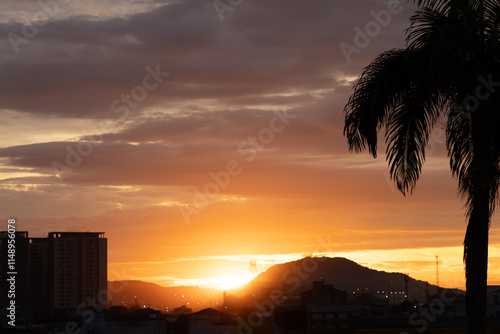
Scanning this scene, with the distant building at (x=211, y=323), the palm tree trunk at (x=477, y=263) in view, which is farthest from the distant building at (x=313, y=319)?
the palm tree trunk at (x=477, y=263)

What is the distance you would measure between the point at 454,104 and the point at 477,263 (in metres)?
2.12

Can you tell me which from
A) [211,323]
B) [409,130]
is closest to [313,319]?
[211,323]

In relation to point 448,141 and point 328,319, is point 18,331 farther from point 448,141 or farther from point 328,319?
point 448,141

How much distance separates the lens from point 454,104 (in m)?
9.38

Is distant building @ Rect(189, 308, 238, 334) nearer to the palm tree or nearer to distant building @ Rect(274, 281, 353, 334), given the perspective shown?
distant building @ Rect(274, 281, 353, 334)

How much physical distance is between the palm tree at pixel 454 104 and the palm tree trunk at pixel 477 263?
0.04 feet

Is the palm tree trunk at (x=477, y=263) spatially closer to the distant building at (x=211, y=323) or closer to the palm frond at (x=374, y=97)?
the palm frond at (x=374, y=97)

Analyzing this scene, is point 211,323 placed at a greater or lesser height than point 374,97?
lesser

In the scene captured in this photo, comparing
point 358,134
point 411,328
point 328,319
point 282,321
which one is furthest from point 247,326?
point 358,134

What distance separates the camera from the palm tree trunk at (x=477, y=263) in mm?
9133

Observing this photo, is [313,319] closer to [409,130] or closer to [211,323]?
[211,323]

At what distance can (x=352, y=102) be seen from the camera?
9922mm

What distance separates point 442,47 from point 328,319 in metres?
94.3

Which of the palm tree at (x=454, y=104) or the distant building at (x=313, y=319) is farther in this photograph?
the distant building at (x=313, y=319)
